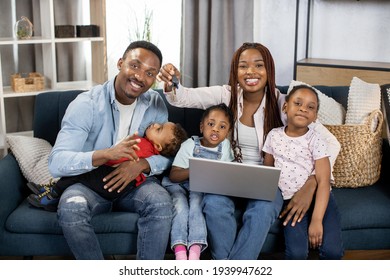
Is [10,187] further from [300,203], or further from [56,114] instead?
[300,203]

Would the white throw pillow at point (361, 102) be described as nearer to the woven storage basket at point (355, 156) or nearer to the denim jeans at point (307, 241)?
the woven storage basket at point (355, 156)

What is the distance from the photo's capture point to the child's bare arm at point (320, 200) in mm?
2076

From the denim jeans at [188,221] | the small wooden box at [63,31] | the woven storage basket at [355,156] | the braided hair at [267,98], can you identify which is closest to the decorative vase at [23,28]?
the small wooden box at [63,31]

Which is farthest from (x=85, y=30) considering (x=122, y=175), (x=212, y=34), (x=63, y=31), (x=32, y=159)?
(x=122, y=175)

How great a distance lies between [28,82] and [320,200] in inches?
74.9

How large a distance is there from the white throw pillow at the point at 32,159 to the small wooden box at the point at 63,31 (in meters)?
1.12

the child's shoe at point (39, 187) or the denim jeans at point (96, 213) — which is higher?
the child's shoe at point (39, 187)

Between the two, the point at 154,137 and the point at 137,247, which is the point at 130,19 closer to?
the point at 154,137

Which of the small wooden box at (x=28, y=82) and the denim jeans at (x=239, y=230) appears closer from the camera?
the denim jeans at (x=239, y=230)

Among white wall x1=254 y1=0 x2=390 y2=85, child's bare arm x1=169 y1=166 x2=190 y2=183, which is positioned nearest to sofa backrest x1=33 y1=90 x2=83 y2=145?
child's bare arm x1=169 y1=166 x2=190 y2=183

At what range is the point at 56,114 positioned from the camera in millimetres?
2520

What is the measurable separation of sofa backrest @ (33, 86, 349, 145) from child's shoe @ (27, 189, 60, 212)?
1.32ft

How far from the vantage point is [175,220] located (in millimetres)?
2102
